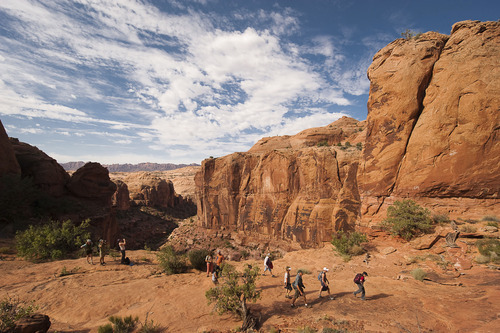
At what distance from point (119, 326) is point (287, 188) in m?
24.6

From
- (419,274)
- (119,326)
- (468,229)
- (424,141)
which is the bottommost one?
(119,326)

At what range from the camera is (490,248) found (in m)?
11.2

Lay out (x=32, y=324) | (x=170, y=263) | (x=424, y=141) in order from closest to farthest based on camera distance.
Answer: (x=32, y=324) < (x=170, y=263) < (x=424, y=141)

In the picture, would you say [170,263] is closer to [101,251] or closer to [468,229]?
[101,251]

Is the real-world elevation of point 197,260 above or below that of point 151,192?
below

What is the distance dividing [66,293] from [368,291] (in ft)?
45.1

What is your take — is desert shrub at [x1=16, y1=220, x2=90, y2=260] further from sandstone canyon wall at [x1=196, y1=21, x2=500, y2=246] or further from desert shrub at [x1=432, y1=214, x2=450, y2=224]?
desert shrub at [x1=432, y1=214, x2=450, y2=224]

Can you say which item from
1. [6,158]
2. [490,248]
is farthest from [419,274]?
[6,158]

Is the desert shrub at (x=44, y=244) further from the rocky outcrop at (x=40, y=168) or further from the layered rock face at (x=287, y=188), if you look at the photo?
the layered rock face at (x=287, y=188)

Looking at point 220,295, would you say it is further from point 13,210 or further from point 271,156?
point 271,156

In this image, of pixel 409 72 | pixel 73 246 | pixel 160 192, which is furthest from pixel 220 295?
pixel 160 192

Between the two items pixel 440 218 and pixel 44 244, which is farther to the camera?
pixel 440 218

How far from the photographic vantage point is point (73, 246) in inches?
598

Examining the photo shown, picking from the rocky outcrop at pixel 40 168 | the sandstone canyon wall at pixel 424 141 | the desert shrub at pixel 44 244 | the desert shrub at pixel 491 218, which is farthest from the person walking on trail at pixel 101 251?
the desert shrub at pixel 491 218
